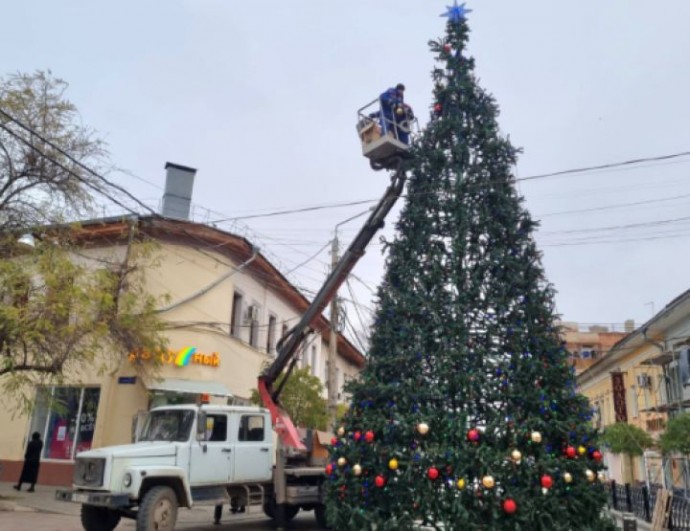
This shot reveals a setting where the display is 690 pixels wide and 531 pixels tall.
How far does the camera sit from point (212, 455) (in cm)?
1147

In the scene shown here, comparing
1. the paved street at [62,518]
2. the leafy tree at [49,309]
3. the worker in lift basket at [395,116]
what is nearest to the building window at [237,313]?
the leafy tree at [49,309]

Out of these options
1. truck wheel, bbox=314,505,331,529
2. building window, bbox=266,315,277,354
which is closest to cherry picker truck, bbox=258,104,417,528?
truck wheel, bbox=314,505,331,529

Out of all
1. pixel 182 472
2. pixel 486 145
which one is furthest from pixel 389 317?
pixel 182 472

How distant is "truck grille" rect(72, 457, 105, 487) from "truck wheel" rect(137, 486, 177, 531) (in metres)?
0.84

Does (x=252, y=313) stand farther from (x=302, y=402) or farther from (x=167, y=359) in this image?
(x=302, y=402)

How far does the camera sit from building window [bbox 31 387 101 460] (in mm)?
18469

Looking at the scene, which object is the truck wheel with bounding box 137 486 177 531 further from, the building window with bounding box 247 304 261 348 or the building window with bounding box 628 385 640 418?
the building window with bounding box 628 385 640 418

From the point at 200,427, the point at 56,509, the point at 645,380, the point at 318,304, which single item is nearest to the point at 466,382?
the point at 318,304

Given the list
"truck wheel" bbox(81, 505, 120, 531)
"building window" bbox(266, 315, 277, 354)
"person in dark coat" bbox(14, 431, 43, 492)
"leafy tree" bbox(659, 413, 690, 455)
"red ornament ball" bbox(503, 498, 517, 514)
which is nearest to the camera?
"red ornament ball" bbox(503, 498, 517, 514)

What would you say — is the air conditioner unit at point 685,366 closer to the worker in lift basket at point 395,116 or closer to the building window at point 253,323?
the worker in lift basket at point 395,116

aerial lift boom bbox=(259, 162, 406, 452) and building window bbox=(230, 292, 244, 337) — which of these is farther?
building window bbox=(230, 292, 244, 337)

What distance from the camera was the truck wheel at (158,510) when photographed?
32.1ft

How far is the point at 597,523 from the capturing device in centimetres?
623

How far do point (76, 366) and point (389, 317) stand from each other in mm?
14521
